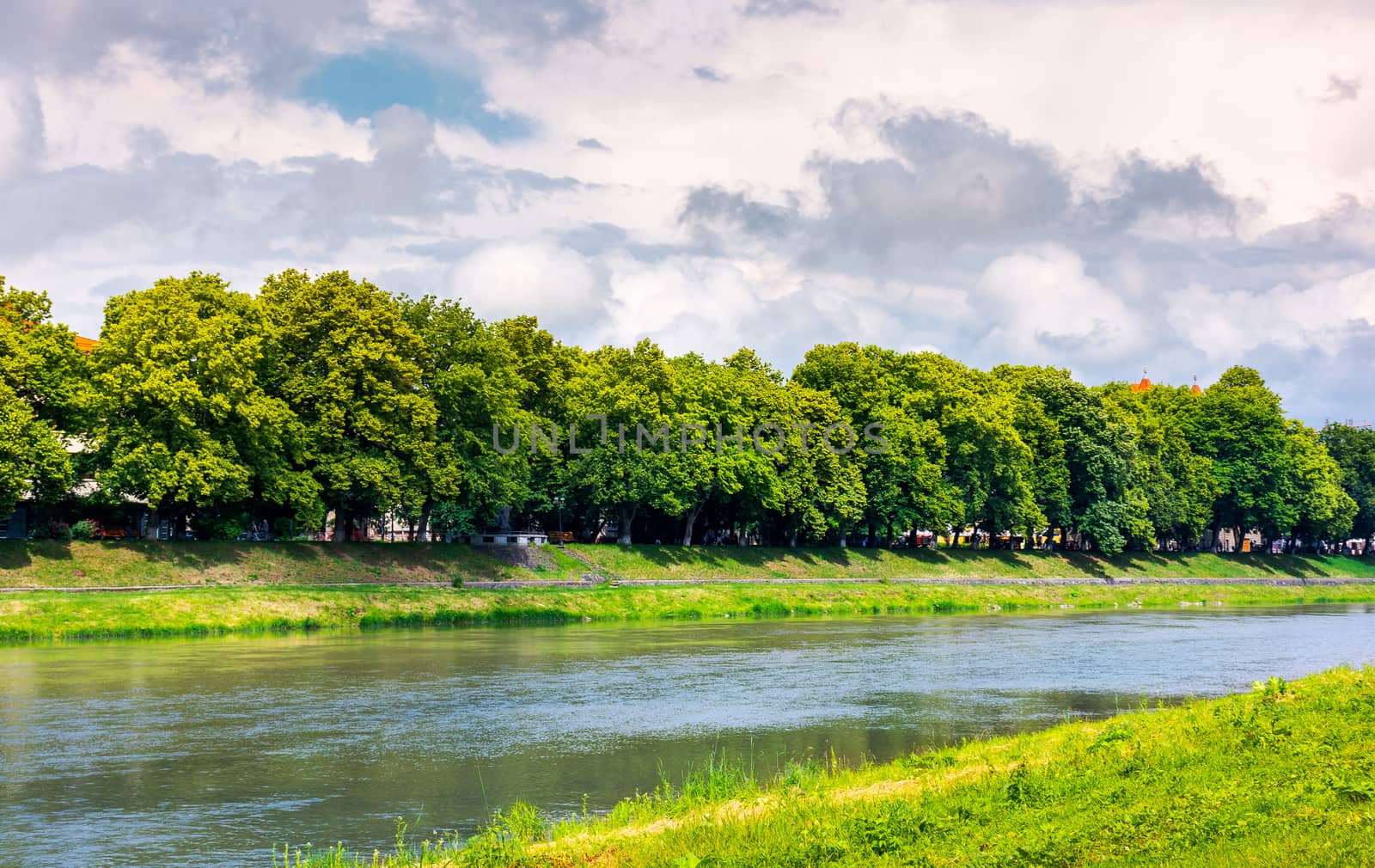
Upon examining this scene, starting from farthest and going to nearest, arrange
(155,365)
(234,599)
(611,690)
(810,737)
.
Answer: (155,365) → (234,599) → (611,690) → (810,737)

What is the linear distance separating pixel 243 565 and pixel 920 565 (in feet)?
178

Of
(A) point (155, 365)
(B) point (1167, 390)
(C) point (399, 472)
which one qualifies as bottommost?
(C) point (399, 472)

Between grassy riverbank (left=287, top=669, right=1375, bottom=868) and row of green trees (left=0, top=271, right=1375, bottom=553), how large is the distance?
53.4m

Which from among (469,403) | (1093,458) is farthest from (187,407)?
(1093,458)

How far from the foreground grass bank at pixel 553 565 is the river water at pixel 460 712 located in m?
12.4

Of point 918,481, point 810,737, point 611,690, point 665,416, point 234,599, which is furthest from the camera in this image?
point 918,481

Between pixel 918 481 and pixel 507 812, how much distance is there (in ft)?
273

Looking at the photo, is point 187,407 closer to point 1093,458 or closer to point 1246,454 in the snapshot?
point 1093,458

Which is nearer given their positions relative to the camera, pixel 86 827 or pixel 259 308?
pixel 86 827

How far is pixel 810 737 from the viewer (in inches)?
1194

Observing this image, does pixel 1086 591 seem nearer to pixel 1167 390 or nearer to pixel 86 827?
pixel 1167 390

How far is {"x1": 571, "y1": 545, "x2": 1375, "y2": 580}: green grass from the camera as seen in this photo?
89.6 m

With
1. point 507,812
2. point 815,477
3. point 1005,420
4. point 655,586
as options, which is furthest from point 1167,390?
point 507,812

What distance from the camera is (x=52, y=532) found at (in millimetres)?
70438
